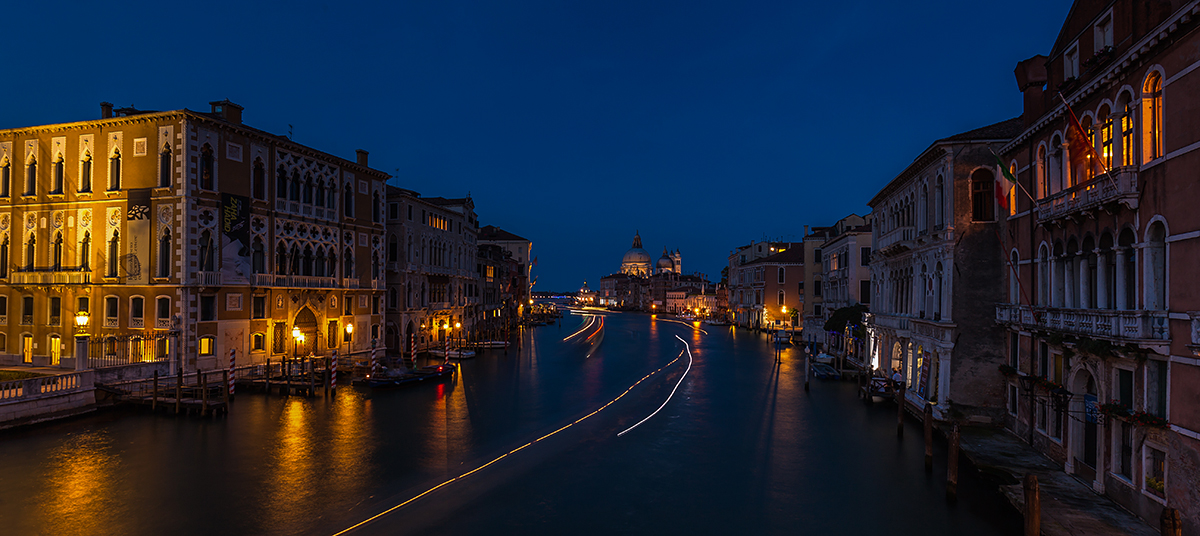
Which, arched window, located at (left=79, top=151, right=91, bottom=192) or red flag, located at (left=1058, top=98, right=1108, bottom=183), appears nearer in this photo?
red flag, located at (left=1058, top=98, right=1108, bottom=183)

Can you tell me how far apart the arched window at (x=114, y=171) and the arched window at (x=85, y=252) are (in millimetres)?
2728

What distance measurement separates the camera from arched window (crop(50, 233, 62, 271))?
106 ft

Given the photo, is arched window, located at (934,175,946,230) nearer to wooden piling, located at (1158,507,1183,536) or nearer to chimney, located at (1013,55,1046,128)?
chimney, located at (1013,55,1046,128)

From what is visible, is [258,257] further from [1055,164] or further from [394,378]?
[1055,164]

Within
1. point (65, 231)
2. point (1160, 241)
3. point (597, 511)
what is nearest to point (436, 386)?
point (65, 231)

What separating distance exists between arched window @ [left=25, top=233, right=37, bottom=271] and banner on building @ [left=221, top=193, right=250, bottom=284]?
998 centimetres

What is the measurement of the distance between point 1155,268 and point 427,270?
144ft

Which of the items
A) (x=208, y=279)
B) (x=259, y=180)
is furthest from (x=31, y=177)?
(x=208, y=279)

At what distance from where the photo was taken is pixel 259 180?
34000 mm

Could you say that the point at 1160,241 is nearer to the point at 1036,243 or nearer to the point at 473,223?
the point at 1036,243

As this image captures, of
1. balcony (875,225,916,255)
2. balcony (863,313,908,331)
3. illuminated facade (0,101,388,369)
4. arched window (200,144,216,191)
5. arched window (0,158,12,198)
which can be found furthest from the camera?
arched window (0,158,12,198)

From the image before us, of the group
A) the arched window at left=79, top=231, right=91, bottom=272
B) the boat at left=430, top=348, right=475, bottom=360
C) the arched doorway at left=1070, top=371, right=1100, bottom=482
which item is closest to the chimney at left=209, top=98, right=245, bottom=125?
the arched window at left=79, top=231, right=91, bottom=272

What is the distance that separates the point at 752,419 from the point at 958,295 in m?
9.30

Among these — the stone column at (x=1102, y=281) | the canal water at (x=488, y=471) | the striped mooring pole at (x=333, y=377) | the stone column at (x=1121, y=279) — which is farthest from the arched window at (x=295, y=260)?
the stone column at (x=1121, y=279)
